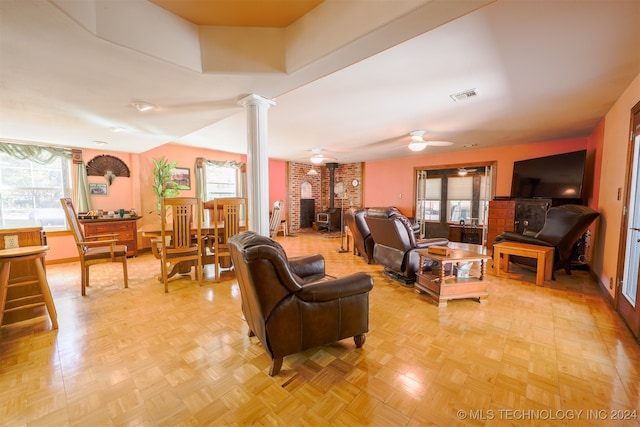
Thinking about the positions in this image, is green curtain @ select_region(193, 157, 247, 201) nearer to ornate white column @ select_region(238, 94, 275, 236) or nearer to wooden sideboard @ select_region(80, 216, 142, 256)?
wooden sideboard @ select_region(80, 216, 142, 256)

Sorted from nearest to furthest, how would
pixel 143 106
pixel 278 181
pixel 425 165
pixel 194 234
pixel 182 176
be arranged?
1. pixel 143 106
2. pixel 194 234
3. pixel 182 176
4. pixel 425 165
5. pixel 278 181

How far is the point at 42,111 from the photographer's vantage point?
2.83m

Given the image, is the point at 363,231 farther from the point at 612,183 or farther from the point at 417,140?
the point at 612,183

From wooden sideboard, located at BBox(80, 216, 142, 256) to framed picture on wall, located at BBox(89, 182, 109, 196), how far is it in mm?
776

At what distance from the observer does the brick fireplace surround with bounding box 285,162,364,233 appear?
838 cm

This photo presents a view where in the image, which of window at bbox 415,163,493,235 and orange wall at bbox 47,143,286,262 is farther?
window at bbox 415,163,493,235

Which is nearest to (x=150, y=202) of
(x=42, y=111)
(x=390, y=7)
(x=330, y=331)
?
(x=42, y=111)

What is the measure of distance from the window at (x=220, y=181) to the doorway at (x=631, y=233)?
22.6 feet

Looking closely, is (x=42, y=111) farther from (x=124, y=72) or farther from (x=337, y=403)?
(x=337, y=403)

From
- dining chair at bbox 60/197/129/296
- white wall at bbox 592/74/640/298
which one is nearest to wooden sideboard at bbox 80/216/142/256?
dining chair at bbox 60/197/129/296

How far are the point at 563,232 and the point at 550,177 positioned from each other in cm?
183

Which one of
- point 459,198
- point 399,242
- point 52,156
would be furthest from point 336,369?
point 459,198

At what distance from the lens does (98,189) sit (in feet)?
16.5

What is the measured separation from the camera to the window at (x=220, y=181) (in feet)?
21.0
